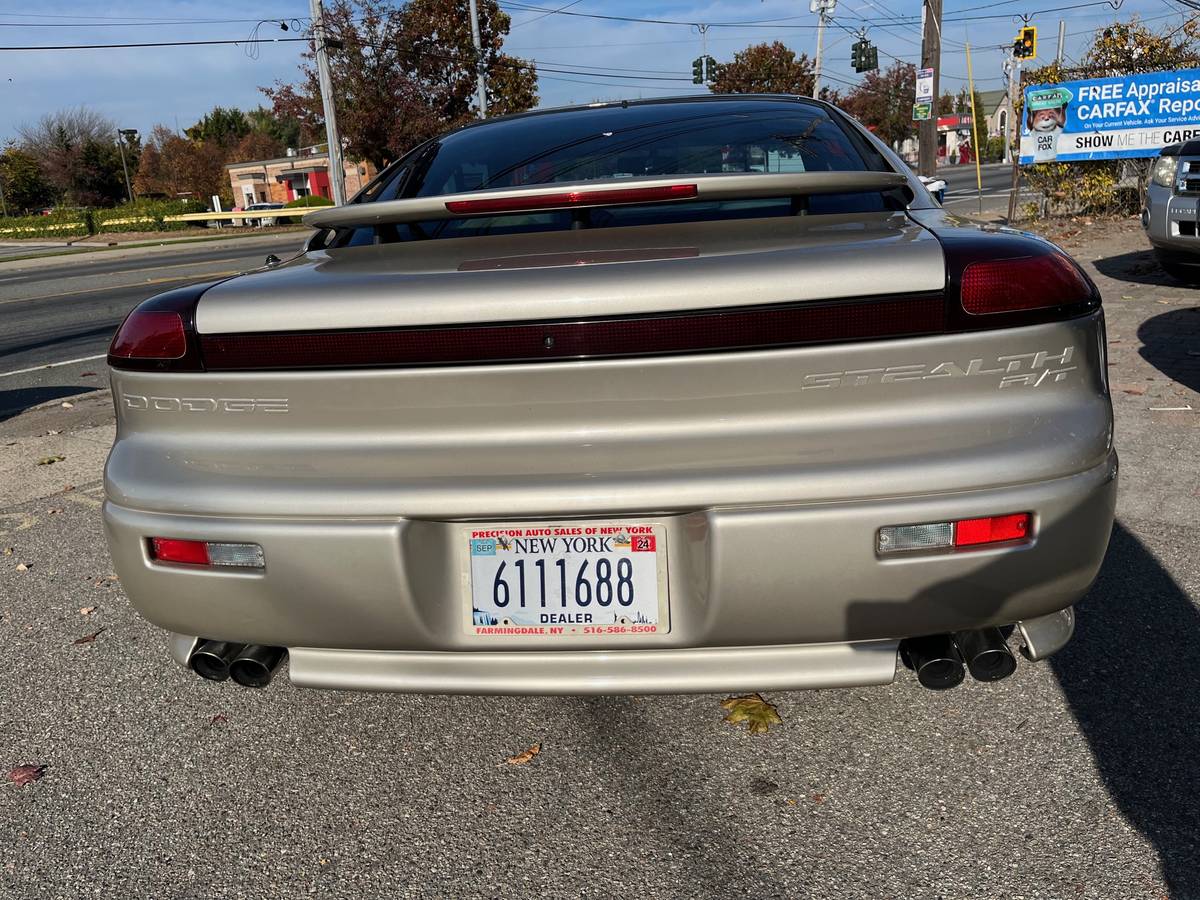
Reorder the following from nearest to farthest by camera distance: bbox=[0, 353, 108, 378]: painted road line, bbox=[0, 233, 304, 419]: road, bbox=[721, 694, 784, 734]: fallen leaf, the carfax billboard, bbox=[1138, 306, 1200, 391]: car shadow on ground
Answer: bbox=[721, 694, 784, 734]: fallen leaf, bbox=[1138, 306, 1200, 391]: car shadow on ground, bbox=[0, 233, 304, 419]: road, bbox=[0, 353, 108, 378]: painted road line, the carfax billboard

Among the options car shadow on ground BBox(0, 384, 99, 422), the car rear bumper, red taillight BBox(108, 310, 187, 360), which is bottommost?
car shadow on ground BBox(0, 384, 99, 422)

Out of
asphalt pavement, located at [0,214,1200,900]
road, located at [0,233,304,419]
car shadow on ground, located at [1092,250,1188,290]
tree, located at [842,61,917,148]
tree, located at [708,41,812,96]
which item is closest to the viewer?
asphalt pavement, located at [0,214,1200,900]

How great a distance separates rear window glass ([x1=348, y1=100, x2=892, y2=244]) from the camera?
110 inches

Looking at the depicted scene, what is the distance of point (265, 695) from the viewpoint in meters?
2.97

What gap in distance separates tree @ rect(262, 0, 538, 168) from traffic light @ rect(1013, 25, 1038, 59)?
19785 mm

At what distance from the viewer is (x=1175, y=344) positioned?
7082 mm

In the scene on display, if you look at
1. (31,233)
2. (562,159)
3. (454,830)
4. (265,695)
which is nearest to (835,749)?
(454,830)

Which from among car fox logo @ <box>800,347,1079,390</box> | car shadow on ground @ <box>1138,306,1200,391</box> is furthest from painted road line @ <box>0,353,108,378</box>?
car fox logo @ <box>800,347,1079,390</box>

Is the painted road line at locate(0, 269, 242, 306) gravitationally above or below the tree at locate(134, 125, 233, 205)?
below


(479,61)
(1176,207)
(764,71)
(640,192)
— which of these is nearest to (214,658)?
(640,192)

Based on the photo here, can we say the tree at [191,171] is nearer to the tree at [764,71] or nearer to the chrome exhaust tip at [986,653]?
the tree at [764,71]

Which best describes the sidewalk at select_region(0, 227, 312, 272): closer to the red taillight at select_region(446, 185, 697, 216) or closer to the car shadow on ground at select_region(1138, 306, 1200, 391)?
the car shadow on ground at select_region(1138, 306, 1200, 391)

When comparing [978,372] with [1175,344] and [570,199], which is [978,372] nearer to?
[570,199]

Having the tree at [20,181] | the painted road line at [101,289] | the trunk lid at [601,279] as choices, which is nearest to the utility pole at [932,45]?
the painted road line at [101,289]
